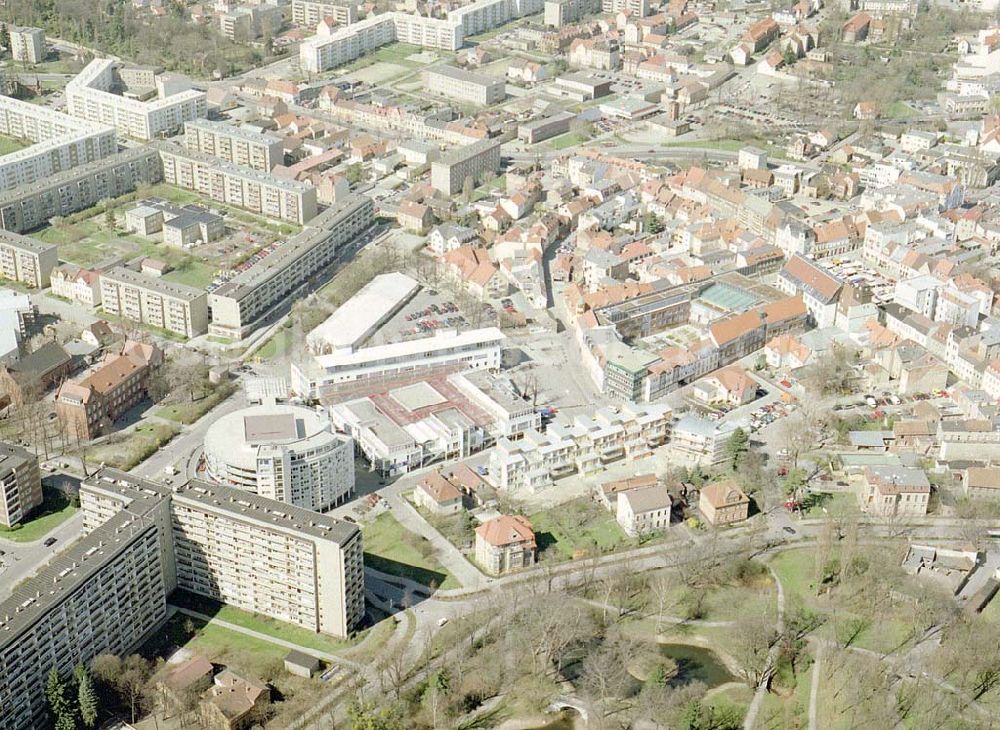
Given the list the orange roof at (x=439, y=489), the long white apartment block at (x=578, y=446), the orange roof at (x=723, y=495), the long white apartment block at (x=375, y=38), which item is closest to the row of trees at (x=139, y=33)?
the long white apartment block at (x=375, y=38)

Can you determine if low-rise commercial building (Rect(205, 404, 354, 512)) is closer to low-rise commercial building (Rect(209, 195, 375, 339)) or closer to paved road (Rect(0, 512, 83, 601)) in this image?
paved road (Rect(0, 512, 83, 601))

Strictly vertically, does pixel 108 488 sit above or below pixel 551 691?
above

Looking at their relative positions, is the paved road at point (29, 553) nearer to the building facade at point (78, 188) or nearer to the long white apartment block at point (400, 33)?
the building facade at point (78, 188)

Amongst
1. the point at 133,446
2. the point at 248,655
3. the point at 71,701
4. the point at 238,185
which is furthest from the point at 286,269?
the point at 71,701

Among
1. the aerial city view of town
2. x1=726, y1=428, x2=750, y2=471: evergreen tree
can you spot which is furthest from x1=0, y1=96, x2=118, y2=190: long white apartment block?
x1=726, y1=428, x2=750, y2=471: evergreen tree

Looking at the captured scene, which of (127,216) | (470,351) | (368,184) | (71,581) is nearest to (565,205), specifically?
(368,184)

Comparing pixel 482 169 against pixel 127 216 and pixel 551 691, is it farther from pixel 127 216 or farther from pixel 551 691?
pixel 551 691
